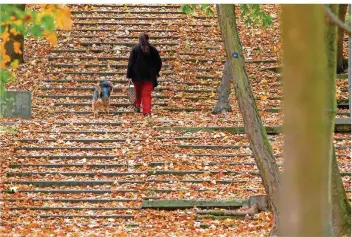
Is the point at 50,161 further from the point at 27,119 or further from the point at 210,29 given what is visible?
the point at 210,29

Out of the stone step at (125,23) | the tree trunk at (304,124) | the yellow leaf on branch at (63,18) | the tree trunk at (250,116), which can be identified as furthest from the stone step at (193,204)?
the stone step at (125,23)

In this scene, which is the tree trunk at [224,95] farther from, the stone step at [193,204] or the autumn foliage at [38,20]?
the autumn foliage at [38,20]

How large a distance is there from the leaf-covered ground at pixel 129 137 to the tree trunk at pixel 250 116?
0.90 metres

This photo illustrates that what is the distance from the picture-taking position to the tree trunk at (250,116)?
444 inches

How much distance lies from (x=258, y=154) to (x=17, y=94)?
800 cm

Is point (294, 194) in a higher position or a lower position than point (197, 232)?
higher

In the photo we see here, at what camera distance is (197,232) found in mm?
12047

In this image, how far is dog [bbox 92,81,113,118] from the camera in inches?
730

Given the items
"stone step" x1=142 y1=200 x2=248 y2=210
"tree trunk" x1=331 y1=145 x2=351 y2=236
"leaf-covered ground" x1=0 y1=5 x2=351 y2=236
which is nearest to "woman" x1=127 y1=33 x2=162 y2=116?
"leaf-covered ground" x1=0 y1=5 x2=351 y2=236

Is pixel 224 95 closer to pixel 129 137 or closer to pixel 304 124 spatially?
pixel 129 137

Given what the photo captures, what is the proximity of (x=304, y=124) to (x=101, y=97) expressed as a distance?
535 inches

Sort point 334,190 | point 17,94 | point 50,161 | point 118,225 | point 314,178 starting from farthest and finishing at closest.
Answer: point 17,94
point 50,161
point 118,225
point 334,190
point 314,178

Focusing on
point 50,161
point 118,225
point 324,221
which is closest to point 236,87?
point 118,225

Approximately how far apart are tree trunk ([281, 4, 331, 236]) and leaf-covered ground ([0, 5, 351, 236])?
6707 mm
